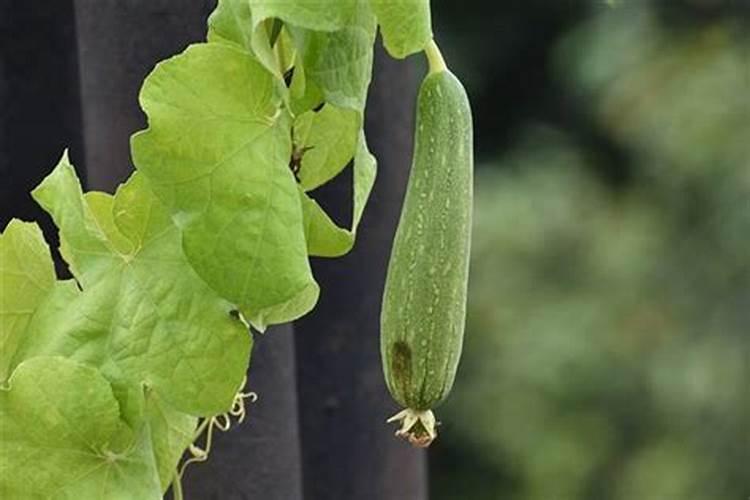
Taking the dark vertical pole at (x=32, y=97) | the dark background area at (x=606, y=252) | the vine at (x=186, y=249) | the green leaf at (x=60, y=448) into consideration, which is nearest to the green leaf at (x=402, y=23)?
the vine at (x=186, y=249)

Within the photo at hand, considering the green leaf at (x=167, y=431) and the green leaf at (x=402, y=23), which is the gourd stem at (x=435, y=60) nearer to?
the green leaf at (x=402, y=23)

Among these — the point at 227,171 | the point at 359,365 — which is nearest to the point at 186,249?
the point at 227,171

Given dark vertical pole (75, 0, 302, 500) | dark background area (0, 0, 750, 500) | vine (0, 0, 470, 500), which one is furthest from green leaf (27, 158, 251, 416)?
dark background area (0, 0, 750, 500)

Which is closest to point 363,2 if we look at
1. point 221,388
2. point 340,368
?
point 221,388

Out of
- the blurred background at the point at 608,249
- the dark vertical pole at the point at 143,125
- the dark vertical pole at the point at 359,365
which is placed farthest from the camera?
the blurred background at the point at 608,249

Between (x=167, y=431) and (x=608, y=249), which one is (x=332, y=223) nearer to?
Result: (x=167, y=431)

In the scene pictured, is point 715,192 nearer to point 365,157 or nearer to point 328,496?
point 328,496

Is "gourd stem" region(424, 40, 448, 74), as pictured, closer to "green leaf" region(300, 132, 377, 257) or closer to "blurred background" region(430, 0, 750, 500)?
"green leaf" region(300, 132, 377, 257)
